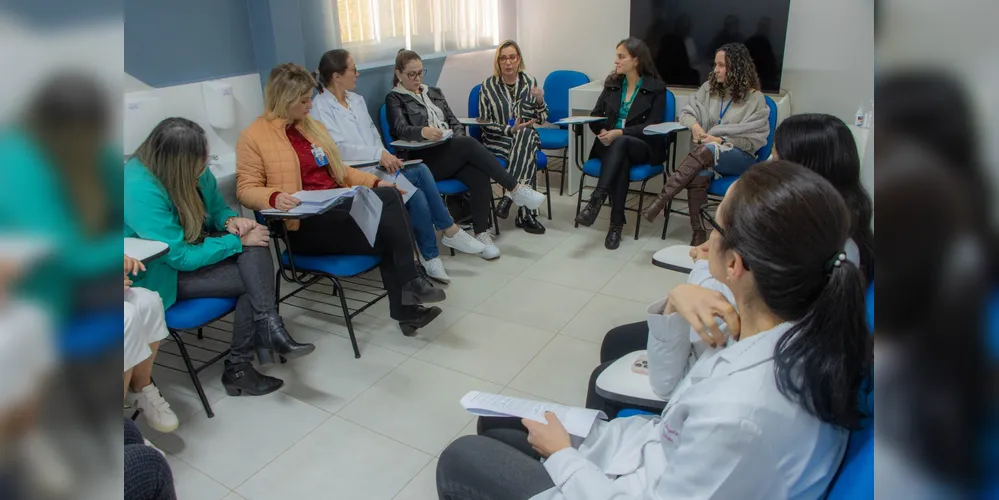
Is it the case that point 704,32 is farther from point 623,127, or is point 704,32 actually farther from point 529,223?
point 529,223

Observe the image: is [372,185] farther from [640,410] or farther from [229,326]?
[640,410]

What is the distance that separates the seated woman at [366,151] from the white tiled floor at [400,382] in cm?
19

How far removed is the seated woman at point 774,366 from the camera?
949 mm

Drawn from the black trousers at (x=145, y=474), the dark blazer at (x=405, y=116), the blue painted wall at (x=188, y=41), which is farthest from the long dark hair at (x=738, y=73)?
the black trousers at (x=145, y=474)

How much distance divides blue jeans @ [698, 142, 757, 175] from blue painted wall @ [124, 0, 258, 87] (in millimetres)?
2556

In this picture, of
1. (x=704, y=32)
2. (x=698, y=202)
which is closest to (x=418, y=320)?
(x=698, y=202)

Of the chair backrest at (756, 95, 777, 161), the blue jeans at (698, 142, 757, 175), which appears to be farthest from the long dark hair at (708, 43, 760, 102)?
the blue jeans at (698, 142, 757, 175)

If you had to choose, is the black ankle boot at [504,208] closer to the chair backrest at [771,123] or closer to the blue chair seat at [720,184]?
the blue chair seat at [720,184]

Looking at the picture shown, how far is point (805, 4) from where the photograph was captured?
3.97 metres

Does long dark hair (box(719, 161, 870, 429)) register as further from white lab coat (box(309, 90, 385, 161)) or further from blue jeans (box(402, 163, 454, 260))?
white lab coat (box(309, 90, 385, 161))

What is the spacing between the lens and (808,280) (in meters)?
0.99

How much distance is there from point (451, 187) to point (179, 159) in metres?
1.62

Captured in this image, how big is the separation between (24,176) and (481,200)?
3.49 m

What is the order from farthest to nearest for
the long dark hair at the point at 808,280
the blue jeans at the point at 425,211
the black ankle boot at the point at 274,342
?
the blue jeans at the point at 425,211
the black ankle boot at the point at 274,342
the long dark hair at the point at 808,280
